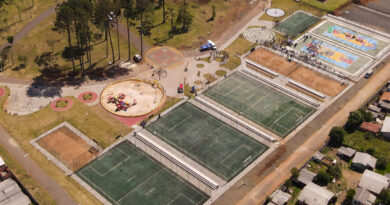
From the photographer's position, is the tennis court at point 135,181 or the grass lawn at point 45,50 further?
the grass lawn at point 45,50

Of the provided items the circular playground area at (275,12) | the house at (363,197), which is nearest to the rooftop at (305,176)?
the house at (363,197)

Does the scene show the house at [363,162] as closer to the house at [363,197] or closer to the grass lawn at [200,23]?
the house at [363,197]

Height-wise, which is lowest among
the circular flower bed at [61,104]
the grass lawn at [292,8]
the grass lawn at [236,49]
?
the circular flower bed at [61,104]

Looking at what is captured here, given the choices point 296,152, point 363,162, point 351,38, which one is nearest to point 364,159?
point 363,162

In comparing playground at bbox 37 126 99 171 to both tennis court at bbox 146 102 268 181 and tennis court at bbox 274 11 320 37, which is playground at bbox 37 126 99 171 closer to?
tennis court at bbox 146 102 268 181

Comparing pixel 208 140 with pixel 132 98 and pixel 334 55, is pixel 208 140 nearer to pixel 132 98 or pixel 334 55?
pixel 132 98
